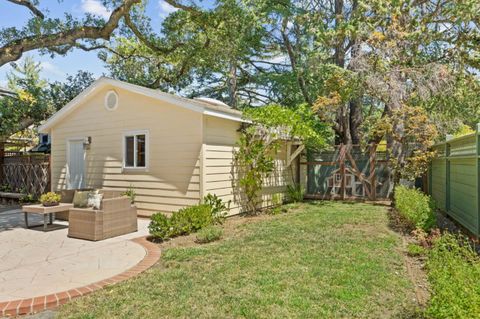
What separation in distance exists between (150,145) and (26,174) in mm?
6571

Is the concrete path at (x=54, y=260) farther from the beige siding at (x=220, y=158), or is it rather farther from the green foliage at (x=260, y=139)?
the green foliage at (x=260, y=139)

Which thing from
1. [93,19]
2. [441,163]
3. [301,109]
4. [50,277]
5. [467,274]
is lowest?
[50,277]

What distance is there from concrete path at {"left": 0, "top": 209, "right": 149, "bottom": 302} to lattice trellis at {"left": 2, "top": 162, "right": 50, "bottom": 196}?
479 cm

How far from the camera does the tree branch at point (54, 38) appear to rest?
29.3ft

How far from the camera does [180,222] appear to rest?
6832 mm

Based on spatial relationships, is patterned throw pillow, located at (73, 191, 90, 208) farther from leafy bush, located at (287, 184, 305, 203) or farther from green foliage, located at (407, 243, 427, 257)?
leafy bush, located at (287, 184, 305, 203)

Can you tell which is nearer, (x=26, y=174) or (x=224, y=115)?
(x=224, y=115)

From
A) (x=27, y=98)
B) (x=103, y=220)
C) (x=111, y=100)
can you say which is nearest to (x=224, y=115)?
(x=111, y=100)

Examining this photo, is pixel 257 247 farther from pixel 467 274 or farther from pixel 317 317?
pixel 467 274

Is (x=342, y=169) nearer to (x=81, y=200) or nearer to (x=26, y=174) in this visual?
(x=81, y=200)

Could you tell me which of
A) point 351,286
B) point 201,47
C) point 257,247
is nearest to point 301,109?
point 201,47

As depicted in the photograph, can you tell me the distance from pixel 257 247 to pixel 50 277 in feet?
9.91

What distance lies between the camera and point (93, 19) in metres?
10.1

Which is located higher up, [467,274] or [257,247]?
[467,274]
